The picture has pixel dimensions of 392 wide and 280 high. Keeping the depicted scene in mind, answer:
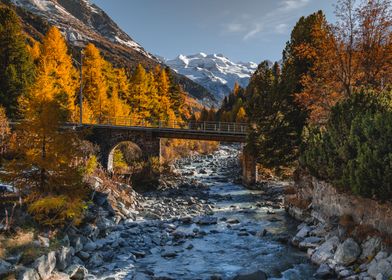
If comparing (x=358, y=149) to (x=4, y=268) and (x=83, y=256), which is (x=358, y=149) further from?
(x=4, y=268)

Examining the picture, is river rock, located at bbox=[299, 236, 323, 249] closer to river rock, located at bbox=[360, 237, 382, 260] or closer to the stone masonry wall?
the stone masonry wall

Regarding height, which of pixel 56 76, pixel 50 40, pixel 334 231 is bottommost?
pixel 334 231

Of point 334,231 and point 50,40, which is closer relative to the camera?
point 334,231

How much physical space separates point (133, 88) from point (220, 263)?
38.3 meters

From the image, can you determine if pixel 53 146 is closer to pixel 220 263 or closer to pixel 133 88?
pixel 220 263

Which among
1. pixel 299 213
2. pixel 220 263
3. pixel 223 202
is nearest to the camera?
pixel 220 263

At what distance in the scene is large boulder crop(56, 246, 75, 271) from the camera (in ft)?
42.3

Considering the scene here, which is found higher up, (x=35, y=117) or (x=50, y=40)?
(x=50, y=40)

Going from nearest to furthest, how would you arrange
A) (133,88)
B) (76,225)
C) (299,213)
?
1. (76,225)
2. (299,213)
3. (133,88)

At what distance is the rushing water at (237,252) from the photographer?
14.2 m

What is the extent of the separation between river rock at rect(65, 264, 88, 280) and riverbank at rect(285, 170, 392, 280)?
912 centimetres

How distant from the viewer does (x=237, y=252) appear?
16.6 m

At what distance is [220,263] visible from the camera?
15219 mm

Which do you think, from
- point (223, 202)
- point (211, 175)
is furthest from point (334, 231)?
point (211, 175)
